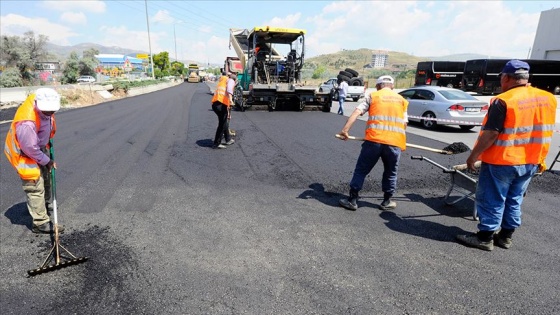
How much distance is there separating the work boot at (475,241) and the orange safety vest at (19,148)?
4.52 meters

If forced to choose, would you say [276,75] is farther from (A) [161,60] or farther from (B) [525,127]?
(A) [161,60]

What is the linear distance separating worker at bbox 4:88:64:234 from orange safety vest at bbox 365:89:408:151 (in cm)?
343

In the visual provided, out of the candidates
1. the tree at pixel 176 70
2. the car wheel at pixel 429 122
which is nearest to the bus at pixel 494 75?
the car wheel at pixel 429 122

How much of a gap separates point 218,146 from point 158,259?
176 inches

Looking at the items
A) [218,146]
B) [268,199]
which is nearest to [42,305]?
[268,199]

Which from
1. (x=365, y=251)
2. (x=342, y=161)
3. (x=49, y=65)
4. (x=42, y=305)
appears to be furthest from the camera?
(x=49, y=65)

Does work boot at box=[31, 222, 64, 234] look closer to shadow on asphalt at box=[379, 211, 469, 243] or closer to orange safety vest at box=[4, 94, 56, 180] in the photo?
orange safety vest at box=[4, 94, 56, 180]

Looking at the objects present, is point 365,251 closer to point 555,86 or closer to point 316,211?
point 316,211

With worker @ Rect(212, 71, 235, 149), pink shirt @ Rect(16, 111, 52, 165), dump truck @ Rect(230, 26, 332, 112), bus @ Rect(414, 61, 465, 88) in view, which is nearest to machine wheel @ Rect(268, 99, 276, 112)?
dump truck @ Rect(230, 26, 332, 112)

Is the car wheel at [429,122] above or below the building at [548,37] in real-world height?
below

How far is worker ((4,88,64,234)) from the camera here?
10.1 ft

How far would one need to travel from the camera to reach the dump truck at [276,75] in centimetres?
1339

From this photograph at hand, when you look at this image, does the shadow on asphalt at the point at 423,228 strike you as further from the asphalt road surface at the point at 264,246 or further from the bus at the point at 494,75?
the bus at the point at 494,75

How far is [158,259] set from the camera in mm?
3033
